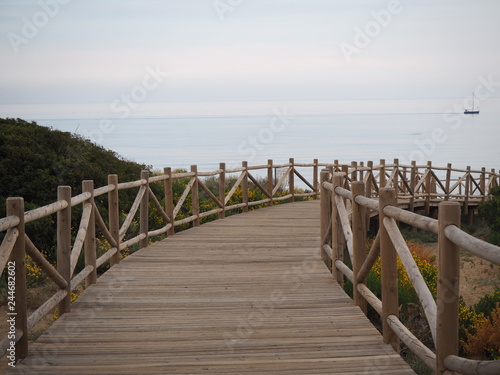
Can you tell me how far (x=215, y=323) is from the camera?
5414 millimetres

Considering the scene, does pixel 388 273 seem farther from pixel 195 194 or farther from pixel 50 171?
pixel 50 171

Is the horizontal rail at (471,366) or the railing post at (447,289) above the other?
the railing post at (447,289)

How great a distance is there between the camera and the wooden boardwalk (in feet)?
14.6

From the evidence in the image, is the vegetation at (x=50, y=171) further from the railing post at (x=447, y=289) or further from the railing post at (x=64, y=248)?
the railing post at (x=447, y=289)

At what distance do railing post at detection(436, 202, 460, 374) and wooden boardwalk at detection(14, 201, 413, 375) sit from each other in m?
0.66

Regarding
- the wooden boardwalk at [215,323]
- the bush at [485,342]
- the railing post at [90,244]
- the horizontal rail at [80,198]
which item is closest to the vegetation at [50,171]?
the wooden boardwalk at [215,323]

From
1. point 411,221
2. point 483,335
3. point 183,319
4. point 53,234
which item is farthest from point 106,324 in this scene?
point 53,234

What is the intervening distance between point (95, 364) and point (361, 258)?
8.85 feet

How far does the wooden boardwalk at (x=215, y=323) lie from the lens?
446cm

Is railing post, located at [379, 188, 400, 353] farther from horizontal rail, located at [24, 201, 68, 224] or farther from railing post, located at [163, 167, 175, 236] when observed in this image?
railing post, located at [163, 167, 175, 236]

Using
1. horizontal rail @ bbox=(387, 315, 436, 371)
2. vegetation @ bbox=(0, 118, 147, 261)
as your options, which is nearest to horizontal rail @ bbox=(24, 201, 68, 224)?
horizontal rail @ bbox=(387, 315, 436, 371)

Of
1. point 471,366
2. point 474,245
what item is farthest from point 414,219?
point 471,366

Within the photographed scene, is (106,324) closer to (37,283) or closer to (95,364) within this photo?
(95,364)

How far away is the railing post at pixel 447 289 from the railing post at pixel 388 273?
1.10 meters
